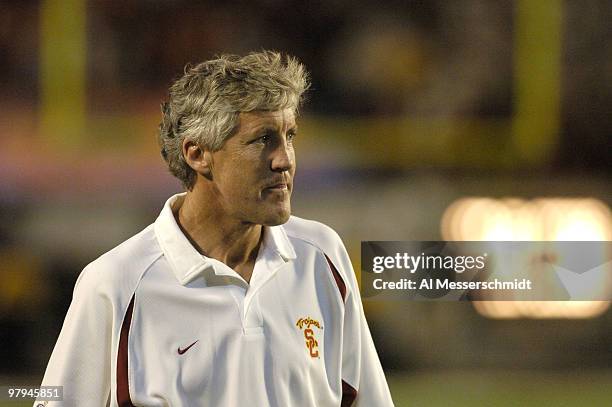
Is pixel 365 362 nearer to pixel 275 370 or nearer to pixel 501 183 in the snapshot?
pixel 275 370

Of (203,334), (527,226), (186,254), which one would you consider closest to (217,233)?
(186,254)

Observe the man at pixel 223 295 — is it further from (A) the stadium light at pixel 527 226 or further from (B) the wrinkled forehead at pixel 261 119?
(A) the stadium light at pixel 527 226

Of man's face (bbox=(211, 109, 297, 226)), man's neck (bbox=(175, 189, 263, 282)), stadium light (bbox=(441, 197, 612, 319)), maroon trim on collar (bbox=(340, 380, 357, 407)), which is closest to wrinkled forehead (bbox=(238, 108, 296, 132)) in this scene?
man's face (bbox=(211, 109, 297, 226))

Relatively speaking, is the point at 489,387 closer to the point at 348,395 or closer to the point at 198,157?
the point at 348,395

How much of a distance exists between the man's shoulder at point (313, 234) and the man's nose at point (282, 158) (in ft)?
0.57

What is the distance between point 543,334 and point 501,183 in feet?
1.34

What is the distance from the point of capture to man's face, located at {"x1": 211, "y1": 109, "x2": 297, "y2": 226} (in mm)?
1606

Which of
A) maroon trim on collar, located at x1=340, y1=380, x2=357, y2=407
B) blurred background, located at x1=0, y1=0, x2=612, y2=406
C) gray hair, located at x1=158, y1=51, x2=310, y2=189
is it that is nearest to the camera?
gray hair, located at x1=158, y1=51, x2=310, y2=189

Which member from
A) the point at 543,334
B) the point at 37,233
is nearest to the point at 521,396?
the point at 543,334

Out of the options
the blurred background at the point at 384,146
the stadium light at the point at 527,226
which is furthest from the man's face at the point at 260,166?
the stadium light at the point at 527,226

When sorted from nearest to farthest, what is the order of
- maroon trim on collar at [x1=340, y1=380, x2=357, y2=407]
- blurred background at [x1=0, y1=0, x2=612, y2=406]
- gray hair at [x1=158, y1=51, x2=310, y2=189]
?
gray hair at [x1=158, y1=51, x2=310, y2=189] → maroon trim on collar at [x1=340, y1=380, x2=357, y2=407] → blurred background at [x1=0, y1=0, x2=612, y2=406]

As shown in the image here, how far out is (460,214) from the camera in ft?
8.15

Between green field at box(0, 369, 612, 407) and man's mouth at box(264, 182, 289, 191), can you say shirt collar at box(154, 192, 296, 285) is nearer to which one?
man's mouth at box(264, 182, 289, 191)

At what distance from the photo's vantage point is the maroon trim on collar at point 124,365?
158 centimetres
